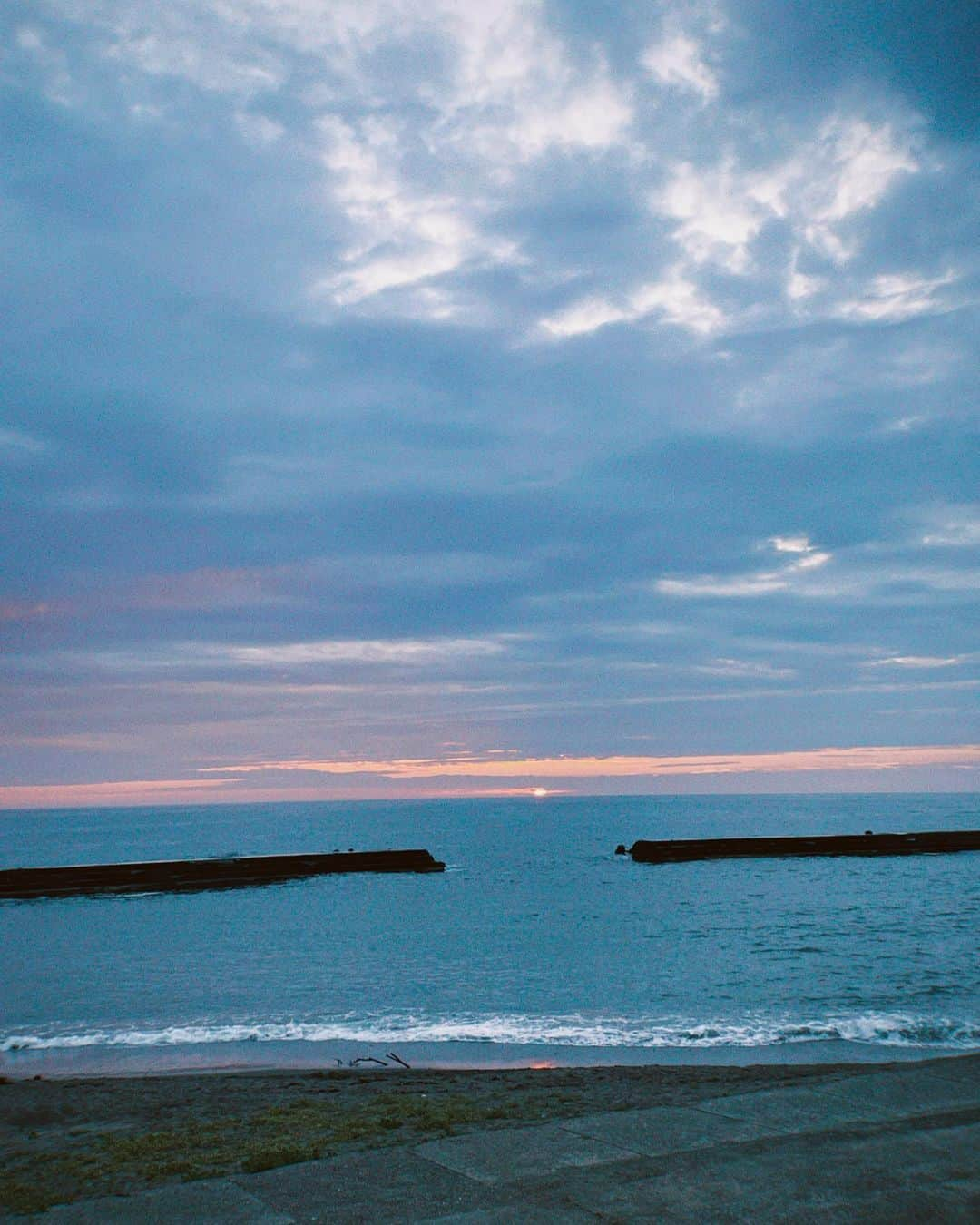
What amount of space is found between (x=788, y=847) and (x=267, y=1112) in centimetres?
10387

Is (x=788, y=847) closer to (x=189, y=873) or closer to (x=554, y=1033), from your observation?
(x=189, y=873)

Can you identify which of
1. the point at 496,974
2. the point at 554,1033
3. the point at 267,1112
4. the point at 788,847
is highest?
the point at 267,1112

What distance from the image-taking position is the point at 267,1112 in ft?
44.3

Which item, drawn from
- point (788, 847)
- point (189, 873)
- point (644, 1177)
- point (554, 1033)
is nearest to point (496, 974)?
point (554, 1033)

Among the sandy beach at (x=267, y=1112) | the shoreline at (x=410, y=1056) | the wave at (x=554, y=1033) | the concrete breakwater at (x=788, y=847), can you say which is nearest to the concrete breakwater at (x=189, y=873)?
the concrete breakwater at (x=788, y=847)

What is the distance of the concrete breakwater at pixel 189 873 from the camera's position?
238 ft

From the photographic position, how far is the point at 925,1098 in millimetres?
11070

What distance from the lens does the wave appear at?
22.2 m

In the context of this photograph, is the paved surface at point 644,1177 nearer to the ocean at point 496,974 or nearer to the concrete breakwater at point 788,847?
the ocean at point 496,974

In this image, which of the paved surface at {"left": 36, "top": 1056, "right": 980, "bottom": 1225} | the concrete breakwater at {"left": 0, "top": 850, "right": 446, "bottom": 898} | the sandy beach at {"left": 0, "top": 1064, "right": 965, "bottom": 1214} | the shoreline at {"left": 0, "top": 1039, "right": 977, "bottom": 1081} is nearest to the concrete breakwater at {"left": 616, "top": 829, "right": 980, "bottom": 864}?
the concrete breakwater at {"left": 0, "top": 850, "right": 446, "bottom": 898}

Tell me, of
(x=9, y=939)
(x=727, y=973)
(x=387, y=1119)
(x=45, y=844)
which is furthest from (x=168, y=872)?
(x=45, y=844)

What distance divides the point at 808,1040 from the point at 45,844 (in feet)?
529

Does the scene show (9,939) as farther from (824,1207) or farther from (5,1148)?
(824,1207)

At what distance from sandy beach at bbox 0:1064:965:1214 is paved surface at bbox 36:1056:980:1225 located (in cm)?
80
